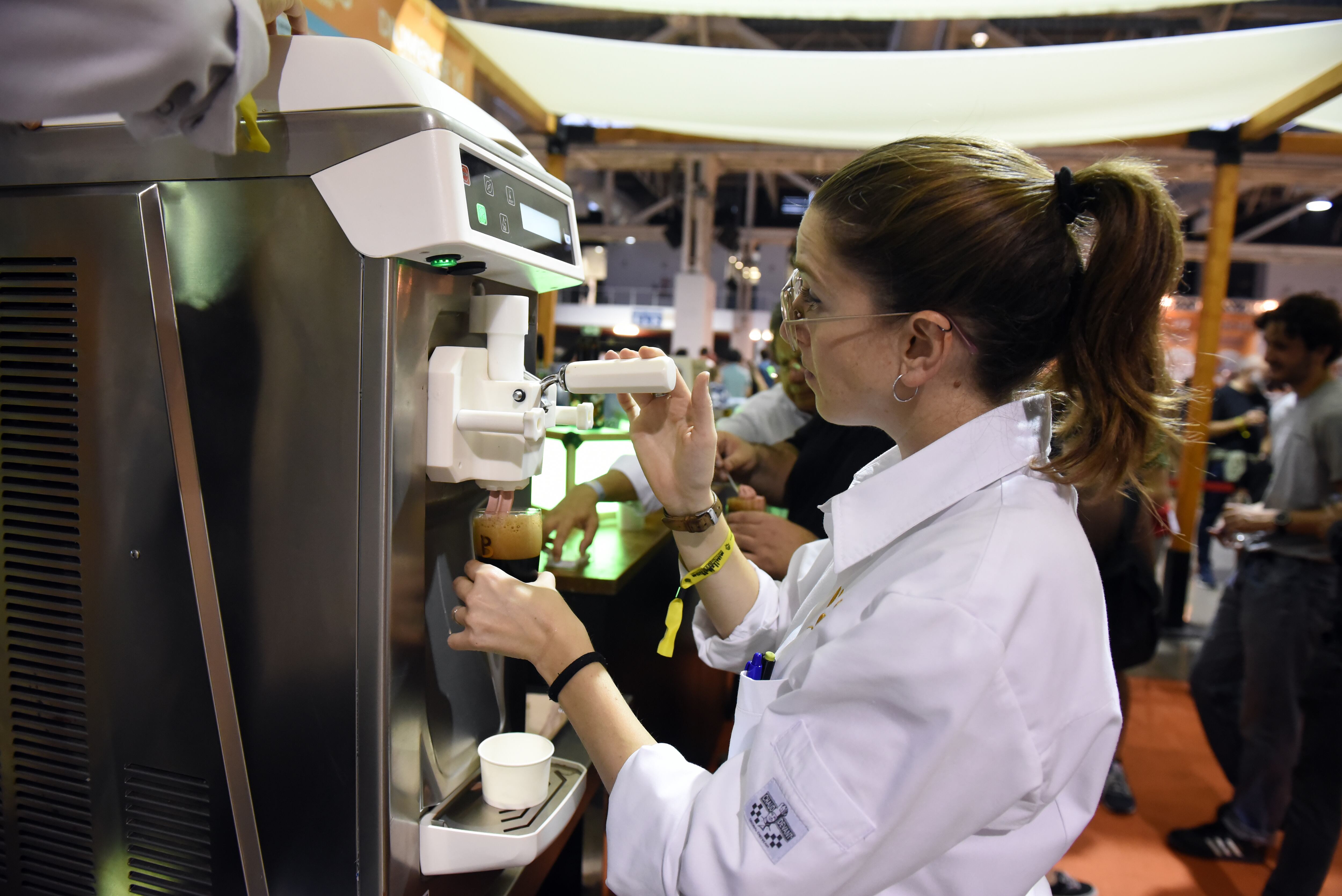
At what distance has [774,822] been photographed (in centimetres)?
70

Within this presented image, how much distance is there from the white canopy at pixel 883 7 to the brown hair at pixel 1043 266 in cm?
204

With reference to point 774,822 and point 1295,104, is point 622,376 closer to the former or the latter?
point 774,822

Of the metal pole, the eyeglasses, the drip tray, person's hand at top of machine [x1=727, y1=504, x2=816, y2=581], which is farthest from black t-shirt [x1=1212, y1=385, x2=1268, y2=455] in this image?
the drip tray

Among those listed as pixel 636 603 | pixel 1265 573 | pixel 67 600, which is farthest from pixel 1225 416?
pixel 67 600

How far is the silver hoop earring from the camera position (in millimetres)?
911

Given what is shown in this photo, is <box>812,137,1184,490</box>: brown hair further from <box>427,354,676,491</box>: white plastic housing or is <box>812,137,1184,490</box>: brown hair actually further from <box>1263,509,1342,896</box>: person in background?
<box>1263,509,1342,896</box>: person in background

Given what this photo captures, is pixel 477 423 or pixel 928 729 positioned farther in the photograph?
pixel 477 423

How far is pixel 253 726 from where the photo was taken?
82cm

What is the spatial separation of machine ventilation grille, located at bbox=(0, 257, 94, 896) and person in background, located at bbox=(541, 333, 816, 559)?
52 centimetres

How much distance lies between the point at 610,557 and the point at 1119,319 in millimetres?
1108

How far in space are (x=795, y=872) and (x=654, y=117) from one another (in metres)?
3.58

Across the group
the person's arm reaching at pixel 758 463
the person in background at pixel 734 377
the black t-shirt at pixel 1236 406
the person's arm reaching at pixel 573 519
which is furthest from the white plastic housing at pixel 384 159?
the person in background at pixel 734 377

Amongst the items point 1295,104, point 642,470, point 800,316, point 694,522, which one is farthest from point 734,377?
point 800,316

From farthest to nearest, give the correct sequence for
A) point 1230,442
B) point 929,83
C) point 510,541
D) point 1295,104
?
point 1230,442 < point 929,83 < point 1295,104 < point 510,541
